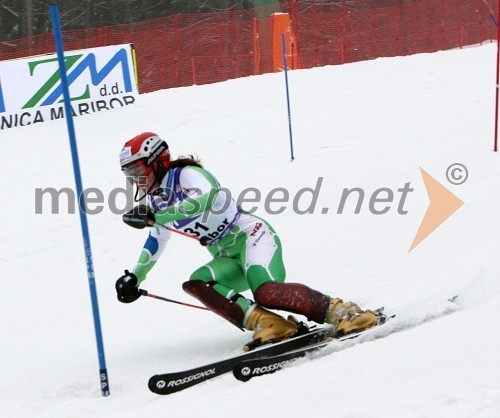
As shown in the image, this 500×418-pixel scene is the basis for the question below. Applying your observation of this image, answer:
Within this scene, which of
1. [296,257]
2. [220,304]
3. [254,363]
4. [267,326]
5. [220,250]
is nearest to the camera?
[254,363]

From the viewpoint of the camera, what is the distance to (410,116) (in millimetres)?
13922

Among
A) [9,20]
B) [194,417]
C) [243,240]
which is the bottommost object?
[194,417]

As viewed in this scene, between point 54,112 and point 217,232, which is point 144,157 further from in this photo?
point 54,112

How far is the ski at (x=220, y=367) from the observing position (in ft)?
14.7

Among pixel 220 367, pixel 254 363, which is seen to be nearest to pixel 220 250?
pixel 220 367

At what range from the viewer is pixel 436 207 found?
8.30 m

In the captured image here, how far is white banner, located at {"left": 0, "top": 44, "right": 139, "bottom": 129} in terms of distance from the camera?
1441cm

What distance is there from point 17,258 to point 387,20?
20.4 m

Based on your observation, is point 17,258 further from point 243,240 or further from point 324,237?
point 243,240

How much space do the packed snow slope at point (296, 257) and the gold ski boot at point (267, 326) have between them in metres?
0.42

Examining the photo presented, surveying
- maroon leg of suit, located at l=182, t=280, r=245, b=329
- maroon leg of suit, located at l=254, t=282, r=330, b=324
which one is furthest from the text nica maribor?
maroon leg of suit, located at l=254, t=282, r=330, b=324

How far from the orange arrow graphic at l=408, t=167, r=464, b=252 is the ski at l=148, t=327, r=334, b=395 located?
2636mm

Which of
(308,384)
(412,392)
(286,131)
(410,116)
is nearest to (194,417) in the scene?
(308,384)

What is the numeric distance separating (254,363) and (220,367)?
361 millimetres
